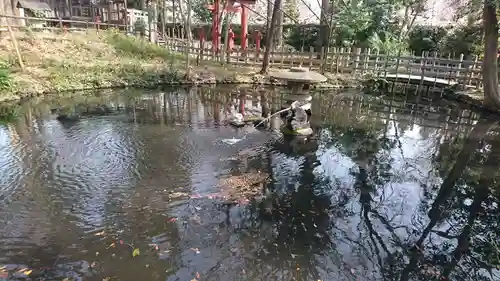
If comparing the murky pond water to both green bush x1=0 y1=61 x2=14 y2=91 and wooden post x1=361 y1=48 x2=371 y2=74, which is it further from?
wooden post x1=361 y1=48 x2=371 y2=74

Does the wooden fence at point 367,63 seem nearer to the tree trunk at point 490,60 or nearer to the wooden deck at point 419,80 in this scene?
the wooden deck at point 419,80

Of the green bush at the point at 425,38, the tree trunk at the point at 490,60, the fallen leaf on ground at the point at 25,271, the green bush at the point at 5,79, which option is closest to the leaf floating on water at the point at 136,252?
the fallen leaf on ground at the point at 25,271

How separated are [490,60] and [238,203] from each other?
14.0 meters

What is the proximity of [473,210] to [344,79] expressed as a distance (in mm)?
15086

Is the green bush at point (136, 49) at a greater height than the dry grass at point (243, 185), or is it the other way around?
the green bush at point (136, 49)

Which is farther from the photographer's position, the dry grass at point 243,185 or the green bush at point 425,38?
the green bush at point 425,38

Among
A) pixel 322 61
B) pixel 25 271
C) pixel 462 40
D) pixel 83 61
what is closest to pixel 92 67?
pixel 83 61

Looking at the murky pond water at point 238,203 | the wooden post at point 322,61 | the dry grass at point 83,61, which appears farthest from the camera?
the wooden post at point 322,61

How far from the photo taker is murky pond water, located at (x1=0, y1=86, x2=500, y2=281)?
15.9 feet

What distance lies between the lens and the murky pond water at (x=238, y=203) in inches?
191

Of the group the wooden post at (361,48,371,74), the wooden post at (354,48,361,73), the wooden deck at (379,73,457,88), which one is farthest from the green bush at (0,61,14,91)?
the wooden deck at (379,73,457,88)

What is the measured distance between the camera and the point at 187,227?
221 inches

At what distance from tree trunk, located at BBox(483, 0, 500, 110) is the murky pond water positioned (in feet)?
12.3

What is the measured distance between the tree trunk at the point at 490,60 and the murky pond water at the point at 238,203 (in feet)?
12.3
